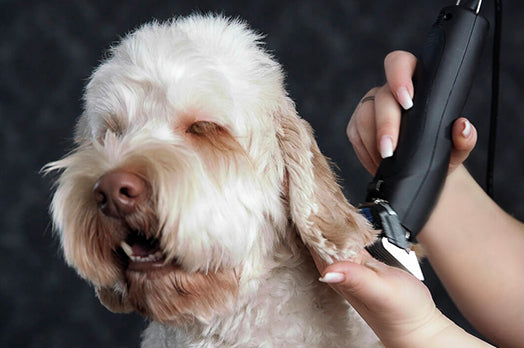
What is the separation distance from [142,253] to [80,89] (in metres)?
1.05

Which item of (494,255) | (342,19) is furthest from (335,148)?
(494,255)

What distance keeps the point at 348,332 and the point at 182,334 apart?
0.22m

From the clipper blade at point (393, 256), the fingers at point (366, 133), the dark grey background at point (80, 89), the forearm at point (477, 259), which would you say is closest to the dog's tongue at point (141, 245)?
the clipper blade at point (393, 256)

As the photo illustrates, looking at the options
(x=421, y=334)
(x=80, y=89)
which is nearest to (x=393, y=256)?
(x=421, y=334)

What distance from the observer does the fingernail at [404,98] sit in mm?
1050

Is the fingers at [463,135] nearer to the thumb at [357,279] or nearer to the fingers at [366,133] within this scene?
the fingers at [366,133]

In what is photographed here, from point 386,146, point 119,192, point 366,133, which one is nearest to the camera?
point 119,192

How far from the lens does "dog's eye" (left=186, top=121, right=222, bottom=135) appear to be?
907 millimetres

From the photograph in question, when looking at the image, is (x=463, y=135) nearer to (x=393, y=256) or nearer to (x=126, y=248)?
(x=393, y=256)

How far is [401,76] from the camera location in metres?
1.07

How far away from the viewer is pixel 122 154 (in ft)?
2.79

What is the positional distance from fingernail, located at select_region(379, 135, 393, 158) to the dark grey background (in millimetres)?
742

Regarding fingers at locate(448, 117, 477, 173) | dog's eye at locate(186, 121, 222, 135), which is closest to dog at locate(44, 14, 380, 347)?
dog's eye at locate(186, 121, 222, 135)

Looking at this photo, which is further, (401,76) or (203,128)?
(401,76)
